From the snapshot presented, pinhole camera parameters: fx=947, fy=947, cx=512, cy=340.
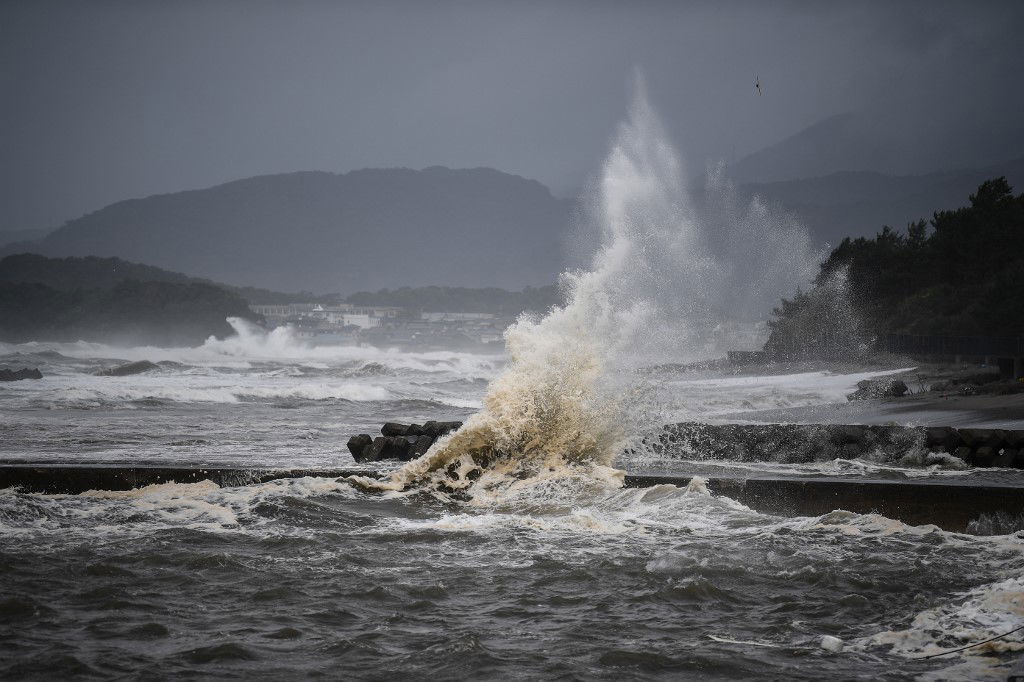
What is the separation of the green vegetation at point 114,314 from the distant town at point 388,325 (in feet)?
45.8

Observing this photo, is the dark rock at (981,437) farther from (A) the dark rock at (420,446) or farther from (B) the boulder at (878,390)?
(B) the boulder at (878,390)

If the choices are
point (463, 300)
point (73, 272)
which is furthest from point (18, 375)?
point (463, 300)

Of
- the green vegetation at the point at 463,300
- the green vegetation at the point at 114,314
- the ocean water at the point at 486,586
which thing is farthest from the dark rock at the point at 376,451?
the green vegetation at the point at 463,300

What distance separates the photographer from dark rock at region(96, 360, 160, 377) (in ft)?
130

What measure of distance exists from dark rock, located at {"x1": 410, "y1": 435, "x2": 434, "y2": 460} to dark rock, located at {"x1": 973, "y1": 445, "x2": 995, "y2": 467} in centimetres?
645

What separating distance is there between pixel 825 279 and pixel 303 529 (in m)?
52.0

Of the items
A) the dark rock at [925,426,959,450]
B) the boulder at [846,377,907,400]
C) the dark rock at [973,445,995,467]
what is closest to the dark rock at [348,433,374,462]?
the dark rock at [925,426,959,450]

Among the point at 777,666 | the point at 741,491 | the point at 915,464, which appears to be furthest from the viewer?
the point at 915,464

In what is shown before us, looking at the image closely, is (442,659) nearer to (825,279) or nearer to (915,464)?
(915,464)

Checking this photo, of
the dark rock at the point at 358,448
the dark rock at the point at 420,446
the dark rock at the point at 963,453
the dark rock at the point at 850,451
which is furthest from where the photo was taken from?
the dark rock at the point at 358,448

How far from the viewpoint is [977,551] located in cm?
653

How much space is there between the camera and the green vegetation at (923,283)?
42250mm

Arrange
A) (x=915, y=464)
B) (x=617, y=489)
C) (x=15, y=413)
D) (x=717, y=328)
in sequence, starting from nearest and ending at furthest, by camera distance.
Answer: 1. (x=617, y=489)
2. (x=915, y=464)
3. (x=15, y=413)
4. (x=717, y=328)

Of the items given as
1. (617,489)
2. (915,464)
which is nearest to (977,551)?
(617,489)
